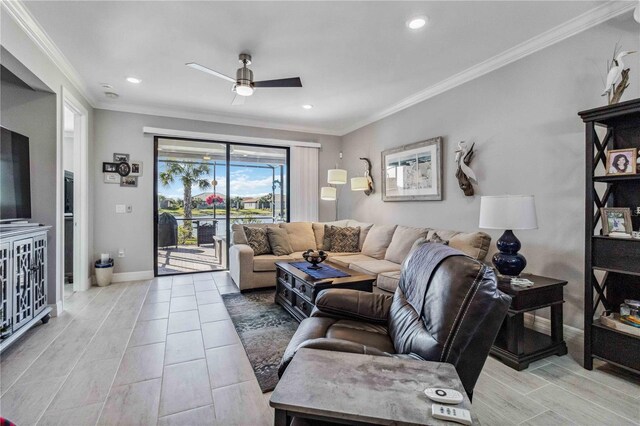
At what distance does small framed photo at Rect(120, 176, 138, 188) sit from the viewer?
4.76 metres

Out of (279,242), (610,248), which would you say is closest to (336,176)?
(279,242)

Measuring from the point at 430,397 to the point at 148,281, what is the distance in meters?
4.85

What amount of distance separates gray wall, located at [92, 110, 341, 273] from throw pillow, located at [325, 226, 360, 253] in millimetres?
2942

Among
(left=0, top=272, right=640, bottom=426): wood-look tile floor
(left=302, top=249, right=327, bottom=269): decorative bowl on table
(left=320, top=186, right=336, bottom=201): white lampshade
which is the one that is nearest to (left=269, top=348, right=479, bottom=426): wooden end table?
(left=0, top=272, right=640, bottom=426): wood-look tile floor

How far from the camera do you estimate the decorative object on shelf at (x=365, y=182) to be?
5.20 meters

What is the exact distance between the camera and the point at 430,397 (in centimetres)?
93

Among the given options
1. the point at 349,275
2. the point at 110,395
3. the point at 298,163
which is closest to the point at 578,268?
the point at 349,275

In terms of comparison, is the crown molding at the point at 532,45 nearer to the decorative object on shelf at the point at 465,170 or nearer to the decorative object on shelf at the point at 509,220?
the decorative object on shelf at the point at 465,170

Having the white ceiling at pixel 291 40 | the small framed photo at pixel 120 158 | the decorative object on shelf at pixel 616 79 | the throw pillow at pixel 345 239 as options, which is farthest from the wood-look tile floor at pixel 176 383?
the white ceiling at pixel 291 40

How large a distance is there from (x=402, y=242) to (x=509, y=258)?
1496mm

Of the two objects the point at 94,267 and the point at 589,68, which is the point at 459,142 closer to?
the point at 589,68

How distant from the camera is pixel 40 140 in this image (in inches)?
123

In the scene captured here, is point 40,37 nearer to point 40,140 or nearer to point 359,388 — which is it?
point 40,140

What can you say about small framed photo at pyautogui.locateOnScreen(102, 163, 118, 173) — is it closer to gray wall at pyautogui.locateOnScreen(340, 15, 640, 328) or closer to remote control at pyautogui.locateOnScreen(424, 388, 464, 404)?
gray wall at pyautogui.locateOnScreen(340, 15, 640, 328)
